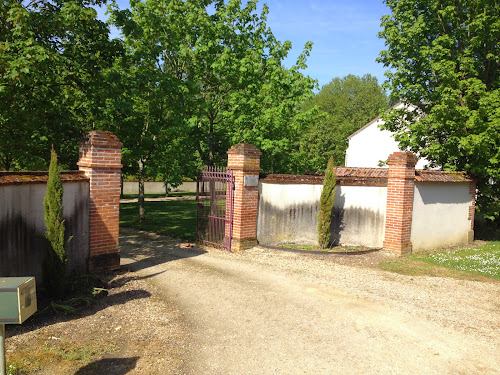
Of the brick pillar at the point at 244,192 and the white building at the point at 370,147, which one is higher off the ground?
the white building at the point at 370,147

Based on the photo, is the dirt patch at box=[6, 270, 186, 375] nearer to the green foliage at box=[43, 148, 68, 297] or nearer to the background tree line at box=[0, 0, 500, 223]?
the green foliage at box=[43, 148, 68, 297]

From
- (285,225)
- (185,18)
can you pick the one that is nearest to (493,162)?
(285,225)

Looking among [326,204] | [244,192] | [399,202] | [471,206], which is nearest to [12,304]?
[244,192]

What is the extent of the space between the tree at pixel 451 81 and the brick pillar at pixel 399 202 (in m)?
2.69

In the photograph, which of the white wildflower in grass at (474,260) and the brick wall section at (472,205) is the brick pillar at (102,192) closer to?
the white wildflower in grass at (474,260)

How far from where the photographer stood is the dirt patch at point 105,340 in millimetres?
4508

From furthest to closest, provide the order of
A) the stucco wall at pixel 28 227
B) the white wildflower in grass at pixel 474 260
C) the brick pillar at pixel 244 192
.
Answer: the brick pillar at pixel 244 192 → the white wildflower in grass at pixel 474 260 → the stucco wall at pixel 28 227

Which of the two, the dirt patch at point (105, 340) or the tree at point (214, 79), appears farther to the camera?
the tree at point (214, 79)

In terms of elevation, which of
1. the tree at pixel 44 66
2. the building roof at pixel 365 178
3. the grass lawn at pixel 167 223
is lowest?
the grass lawn at pixel 167 223

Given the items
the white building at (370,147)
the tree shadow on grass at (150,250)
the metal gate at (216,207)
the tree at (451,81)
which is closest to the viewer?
the tree shadow on grass at (150,250)

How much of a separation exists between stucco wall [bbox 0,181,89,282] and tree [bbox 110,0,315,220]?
593cm

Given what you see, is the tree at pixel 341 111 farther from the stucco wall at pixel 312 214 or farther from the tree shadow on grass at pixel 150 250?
the tree shadow on grass at pixel 150 250

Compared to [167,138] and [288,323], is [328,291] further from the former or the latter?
[167,138]

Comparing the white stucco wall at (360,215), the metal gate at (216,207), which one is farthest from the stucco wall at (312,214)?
the metal gate at (216,207)
